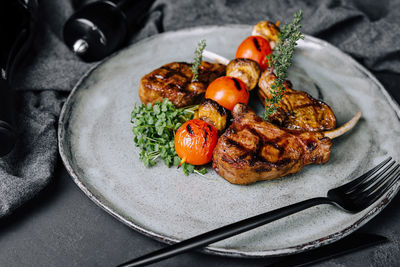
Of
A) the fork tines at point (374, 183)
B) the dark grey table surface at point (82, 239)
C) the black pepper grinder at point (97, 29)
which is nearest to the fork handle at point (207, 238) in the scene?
the dark grey table surface at point (82, 239)

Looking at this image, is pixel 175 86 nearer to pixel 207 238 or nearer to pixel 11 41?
pixel 207 238

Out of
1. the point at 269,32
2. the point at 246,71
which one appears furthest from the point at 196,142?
the point at 269,32

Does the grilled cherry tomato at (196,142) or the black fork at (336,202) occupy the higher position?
the black fork at (336,202)

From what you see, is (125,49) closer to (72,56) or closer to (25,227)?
(72,56)

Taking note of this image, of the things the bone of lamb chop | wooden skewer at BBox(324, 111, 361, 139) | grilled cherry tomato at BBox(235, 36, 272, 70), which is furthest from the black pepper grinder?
wooden skewer at BBox(324, 111, 361, 139)

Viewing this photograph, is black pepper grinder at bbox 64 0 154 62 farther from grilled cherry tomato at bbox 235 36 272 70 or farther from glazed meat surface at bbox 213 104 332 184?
glazed meat surface at bbox 213 104 332 184

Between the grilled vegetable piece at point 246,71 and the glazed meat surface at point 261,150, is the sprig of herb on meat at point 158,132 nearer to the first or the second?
the glazed meat surface at point 261,150
